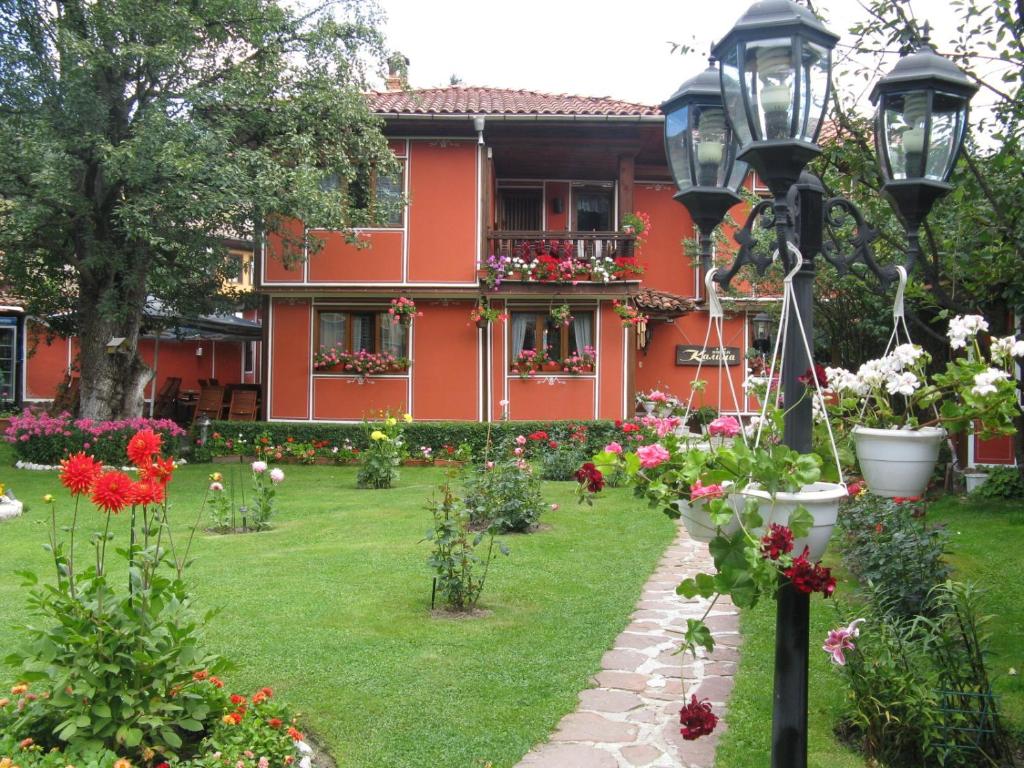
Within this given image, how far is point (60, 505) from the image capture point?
10.8 metres

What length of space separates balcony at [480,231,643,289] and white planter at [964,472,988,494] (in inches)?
265

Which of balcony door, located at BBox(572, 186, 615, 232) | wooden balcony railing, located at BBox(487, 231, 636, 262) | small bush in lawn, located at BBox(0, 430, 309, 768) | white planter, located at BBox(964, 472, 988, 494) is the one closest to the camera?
small bush in lawn, located at BBox(0, 430, 309, 768)

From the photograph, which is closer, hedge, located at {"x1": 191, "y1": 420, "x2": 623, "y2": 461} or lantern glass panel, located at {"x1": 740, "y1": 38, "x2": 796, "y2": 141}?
lantern glass panel, located at {"x1": 740, "y1": 38, "x2": 796, "y2": 141}

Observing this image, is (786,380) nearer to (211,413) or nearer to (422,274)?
(422,274)

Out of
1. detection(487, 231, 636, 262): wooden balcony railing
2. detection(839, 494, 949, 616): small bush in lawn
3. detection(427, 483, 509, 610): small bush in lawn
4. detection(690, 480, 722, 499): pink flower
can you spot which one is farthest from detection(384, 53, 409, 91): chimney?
detection(690, 480, 722, 499): pink flower

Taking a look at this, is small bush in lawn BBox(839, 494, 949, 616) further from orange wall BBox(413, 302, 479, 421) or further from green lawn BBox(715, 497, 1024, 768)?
orange wall BBox(413, 302, 479, 421)

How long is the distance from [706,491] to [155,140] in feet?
38.0

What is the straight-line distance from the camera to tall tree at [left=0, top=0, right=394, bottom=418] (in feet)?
39.9

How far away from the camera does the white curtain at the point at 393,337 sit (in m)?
17.3

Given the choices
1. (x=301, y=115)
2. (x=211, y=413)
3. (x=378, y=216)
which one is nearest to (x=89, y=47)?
(x=301, y=115)

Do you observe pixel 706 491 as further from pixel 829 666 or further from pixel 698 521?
pixel 829 666

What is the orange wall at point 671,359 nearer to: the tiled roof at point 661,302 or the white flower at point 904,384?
the tiled roof at point 661,302

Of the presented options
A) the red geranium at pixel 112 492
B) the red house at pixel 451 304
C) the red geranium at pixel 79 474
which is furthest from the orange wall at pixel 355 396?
the red geranium at pixel 112 492

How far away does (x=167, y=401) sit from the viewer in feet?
70.1
